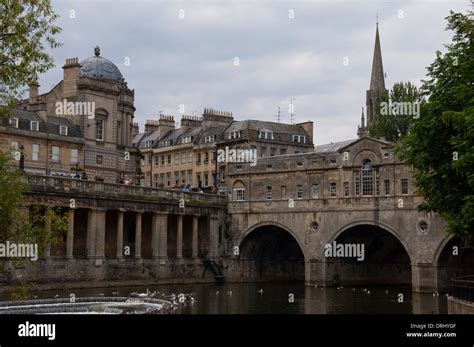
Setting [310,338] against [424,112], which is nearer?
[310,338]

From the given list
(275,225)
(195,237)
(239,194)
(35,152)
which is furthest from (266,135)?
(35,152)

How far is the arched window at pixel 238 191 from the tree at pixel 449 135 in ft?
117

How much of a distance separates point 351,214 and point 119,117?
1159 inches

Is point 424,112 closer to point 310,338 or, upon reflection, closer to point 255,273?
point 310,338

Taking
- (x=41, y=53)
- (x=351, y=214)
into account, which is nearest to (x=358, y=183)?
(x=351, y=214)

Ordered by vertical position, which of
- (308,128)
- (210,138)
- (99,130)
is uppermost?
(308,128)

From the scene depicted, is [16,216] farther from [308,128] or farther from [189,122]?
[189,122]

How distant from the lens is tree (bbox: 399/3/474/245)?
32.4m

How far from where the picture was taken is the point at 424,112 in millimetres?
37406

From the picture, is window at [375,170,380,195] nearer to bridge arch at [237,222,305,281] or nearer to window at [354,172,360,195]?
window at [354,172,360,195]

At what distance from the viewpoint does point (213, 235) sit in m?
72.6

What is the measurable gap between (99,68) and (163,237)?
23805mm

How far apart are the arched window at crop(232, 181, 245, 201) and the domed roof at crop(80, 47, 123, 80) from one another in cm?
1870

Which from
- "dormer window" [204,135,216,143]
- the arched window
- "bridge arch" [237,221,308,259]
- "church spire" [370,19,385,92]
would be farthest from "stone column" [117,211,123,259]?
"church spire" [370,19,385,92]
